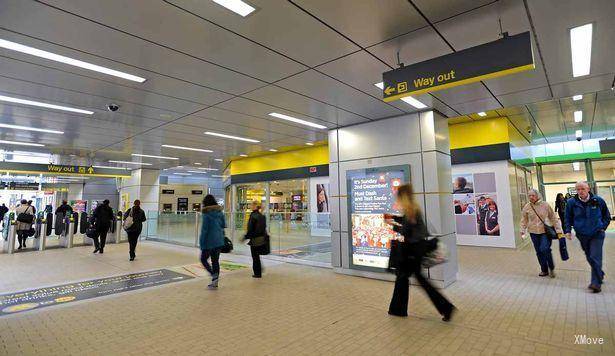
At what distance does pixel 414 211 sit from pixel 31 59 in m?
5.00

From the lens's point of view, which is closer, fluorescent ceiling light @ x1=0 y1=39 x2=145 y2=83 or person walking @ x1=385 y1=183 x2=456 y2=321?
fluorescent ceiling light @ x1=0 y1=39 x2=145 y2=83

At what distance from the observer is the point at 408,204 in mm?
3912

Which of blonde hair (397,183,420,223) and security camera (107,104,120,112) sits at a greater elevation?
security camera (107,104,120,112)

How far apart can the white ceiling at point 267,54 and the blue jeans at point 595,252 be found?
233cm

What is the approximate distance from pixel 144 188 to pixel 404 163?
13991mm

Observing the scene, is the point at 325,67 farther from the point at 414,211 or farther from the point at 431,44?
the point at 414,211

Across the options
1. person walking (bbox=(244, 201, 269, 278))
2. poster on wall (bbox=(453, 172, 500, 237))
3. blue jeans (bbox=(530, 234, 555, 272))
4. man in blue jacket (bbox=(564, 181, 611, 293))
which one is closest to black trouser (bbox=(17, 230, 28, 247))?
person walking (bbox=(244, 201, 269, 278))

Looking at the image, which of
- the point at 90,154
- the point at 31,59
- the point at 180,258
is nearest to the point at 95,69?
the point at 31,59

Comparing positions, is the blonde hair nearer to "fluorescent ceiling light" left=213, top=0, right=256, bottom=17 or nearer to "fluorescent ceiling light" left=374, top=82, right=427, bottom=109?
"fluorescent ceiling light" left=374, top=82, right=427, bottom=109

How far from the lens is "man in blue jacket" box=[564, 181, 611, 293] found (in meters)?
4.83

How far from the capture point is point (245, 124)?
7.39m

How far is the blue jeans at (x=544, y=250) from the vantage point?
5.98m

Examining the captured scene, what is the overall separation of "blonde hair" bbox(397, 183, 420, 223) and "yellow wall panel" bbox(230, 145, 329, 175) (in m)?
8.34

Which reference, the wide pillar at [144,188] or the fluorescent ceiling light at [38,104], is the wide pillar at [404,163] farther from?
the wide pillar at [144,188]
